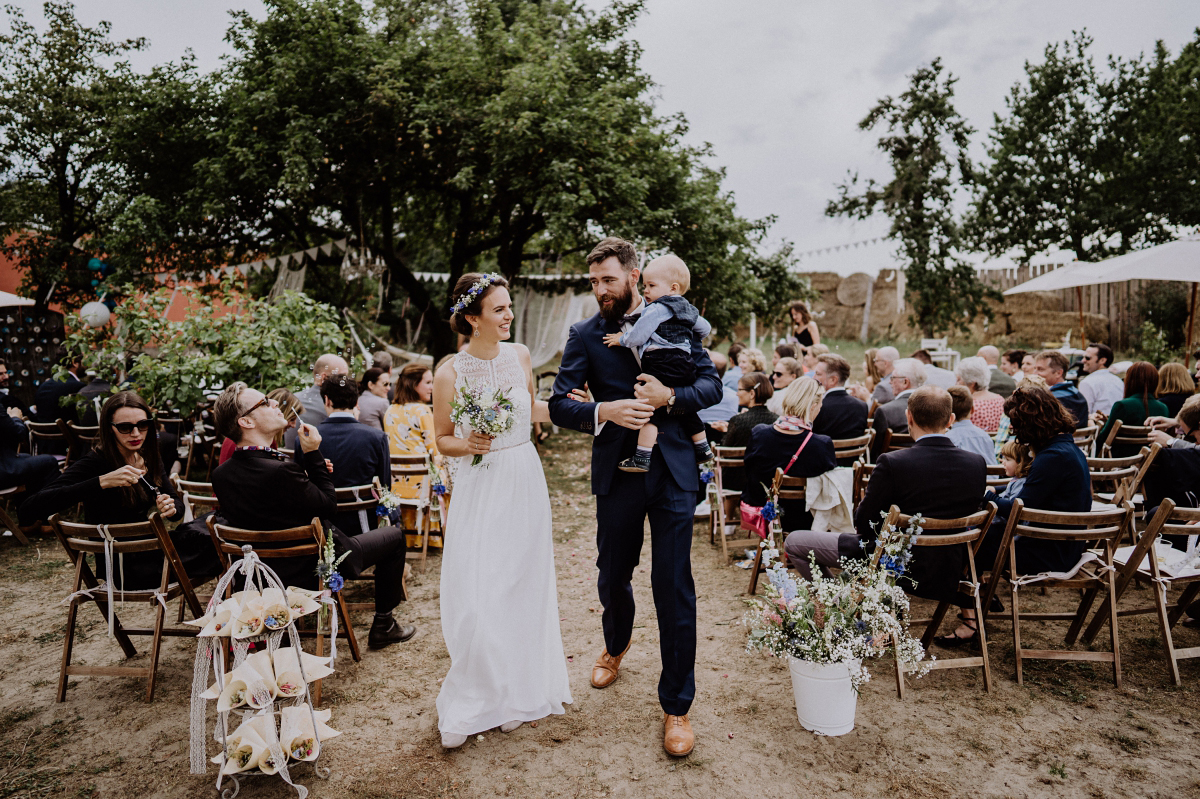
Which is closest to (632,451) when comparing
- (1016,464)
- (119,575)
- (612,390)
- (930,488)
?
(612,390)

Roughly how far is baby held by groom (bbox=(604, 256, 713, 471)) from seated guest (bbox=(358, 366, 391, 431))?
3640mm

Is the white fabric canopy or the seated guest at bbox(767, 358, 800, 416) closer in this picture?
the seated guest at bbox(767, 358, 800, 416)

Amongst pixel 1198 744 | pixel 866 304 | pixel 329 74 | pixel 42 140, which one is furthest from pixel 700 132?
pixel 42 140

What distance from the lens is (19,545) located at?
6.55 metres

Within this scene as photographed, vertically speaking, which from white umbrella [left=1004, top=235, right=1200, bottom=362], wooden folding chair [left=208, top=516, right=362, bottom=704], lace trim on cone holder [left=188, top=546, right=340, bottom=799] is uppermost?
white umbrella [left=1004, top=235, right=1200, bottom=362]

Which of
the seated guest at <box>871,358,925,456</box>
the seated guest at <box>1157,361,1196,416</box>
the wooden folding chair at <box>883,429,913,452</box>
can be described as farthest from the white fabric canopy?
the wooden folding chair at <box>883,429,913,452</box>

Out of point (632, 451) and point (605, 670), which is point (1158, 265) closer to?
point (632, 451)

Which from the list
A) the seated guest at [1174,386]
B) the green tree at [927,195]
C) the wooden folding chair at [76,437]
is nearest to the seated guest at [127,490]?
the wooden folding chair at [76,437]

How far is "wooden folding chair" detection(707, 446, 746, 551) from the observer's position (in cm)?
578

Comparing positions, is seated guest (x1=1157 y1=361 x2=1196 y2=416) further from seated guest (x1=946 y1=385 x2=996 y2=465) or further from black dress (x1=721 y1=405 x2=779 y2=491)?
black dress (x1=721 y1=405 x2=779 y2=491)

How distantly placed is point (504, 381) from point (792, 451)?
8.51 feet

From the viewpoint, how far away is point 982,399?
20.6 ft

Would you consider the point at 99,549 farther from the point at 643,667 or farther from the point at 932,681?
the point at 932,681

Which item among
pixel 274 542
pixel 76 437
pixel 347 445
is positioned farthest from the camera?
pixel 76 437
